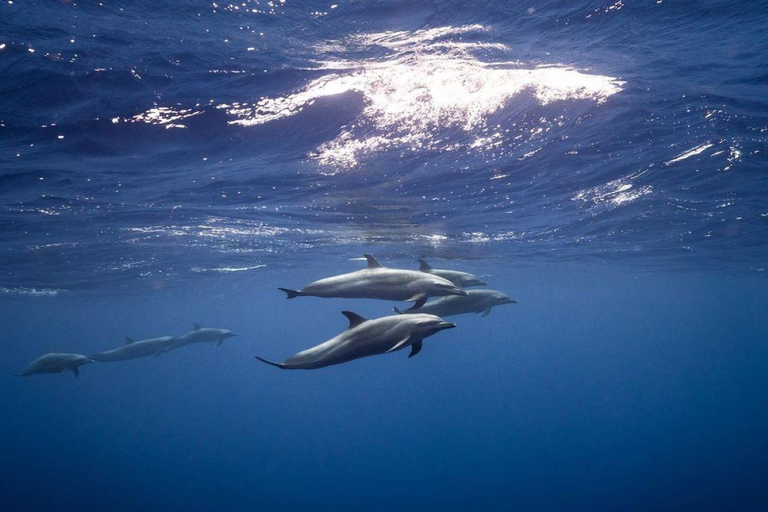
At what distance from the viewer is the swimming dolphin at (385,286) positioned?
6.34 meters

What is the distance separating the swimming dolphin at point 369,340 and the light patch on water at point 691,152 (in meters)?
11.7

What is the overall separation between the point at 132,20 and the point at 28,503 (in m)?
41.0

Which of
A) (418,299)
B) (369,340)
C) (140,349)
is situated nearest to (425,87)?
(418,299)

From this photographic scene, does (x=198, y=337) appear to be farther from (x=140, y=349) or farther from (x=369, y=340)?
(x=369, y=340)

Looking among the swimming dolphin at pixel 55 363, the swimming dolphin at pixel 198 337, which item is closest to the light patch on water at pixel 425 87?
the swimming dolphin at pixel 55 363

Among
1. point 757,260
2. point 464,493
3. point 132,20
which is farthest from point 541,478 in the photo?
point 132,20

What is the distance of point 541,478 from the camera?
4250 cm

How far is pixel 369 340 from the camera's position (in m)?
4.99

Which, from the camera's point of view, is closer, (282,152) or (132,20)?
(132,20)

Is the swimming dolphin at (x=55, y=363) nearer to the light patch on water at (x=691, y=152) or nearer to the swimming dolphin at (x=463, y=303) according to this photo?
the swimming dolphin at (x=463, y=303)

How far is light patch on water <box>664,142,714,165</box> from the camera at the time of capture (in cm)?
1260

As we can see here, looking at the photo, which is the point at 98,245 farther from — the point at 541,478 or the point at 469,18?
the point at 541,478

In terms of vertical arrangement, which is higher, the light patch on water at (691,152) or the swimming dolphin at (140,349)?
the light patch on water at (691,152)

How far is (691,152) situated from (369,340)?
12.6 m
